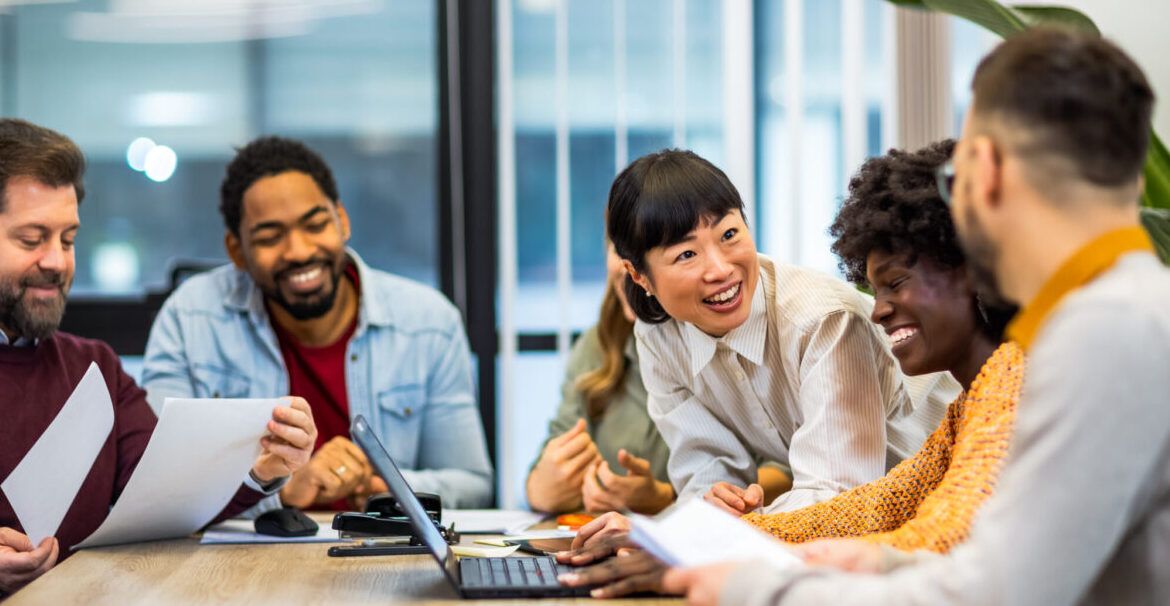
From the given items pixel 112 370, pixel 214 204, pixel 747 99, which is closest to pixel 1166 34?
pixel 747 99

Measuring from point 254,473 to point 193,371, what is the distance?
31.5 inches

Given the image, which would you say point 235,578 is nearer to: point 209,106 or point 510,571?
point 510,571

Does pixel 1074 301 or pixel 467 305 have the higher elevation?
pixel 1074 301

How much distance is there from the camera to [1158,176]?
1.87 metres

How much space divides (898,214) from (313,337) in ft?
5.42

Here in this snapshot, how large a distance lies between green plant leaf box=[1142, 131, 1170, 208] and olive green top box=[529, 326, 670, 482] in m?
1.11

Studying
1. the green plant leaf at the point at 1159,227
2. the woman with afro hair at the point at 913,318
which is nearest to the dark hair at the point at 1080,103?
the woman with afro hair at the point at 913,318

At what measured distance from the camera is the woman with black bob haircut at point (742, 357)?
1734 mm

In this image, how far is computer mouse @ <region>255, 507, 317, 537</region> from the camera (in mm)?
1810

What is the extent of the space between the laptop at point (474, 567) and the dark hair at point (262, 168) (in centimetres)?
138

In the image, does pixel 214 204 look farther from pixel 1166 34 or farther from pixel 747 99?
pixel 1166 34

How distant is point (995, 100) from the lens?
1.01m

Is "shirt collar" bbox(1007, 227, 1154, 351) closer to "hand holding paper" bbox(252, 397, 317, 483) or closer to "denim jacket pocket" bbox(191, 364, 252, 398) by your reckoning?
"hand holding paper" bbox(252, 397, 317, 483)

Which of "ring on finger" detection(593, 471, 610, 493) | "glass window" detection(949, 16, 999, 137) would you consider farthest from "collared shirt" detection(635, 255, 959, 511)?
"glass window" detection(949, 16, 999, 137)
